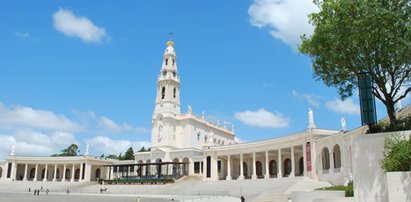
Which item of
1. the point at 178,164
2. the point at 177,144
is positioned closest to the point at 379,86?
the point at 178,164

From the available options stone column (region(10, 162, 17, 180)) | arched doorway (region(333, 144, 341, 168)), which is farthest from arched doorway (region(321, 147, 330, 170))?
stone column (region(10, 162, 17, 180))

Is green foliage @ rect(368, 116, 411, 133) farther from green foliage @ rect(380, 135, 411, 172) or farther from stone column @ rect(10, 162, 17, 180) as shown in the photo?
stone column @ rect(10, 162, 17, 180)

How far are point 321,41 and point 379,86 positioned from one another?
3.72 metres

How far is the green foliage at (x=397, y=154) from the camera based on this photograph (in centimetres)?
1521

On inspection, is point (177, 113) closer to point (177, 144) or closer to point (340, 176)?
point (177, 144)

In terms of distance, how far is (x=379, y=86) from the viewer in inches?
770

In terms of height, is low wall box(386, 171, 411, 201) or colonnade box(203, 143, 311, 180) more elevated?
colonnade box(203, 143, 311, 180)

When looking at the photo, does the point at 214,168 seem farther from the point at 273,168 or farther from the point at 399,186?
the point at 399,186

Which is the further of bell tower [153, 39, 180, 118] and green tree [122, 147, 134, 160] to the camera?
green tree [122, 147, 134, 160]

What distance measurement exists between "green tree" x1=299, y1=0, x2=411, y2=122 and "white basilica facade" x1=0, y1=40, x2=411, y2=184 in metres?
21.9

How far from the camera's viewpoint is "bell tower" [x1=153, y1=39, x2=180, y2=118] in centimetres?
7300

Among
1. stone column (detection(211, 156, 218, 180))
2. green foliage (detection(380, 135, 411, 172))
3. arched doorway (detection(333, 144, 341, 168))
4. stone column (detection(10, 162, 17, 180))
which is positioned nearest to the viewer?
green foliage (detection(380, 135, 411, 172))

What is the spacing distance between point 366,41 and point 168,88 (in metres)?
57.1

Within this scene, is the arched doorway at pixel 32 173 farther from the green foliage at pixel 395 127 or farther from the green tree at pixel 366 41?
the green foliage at pixel 395 127
